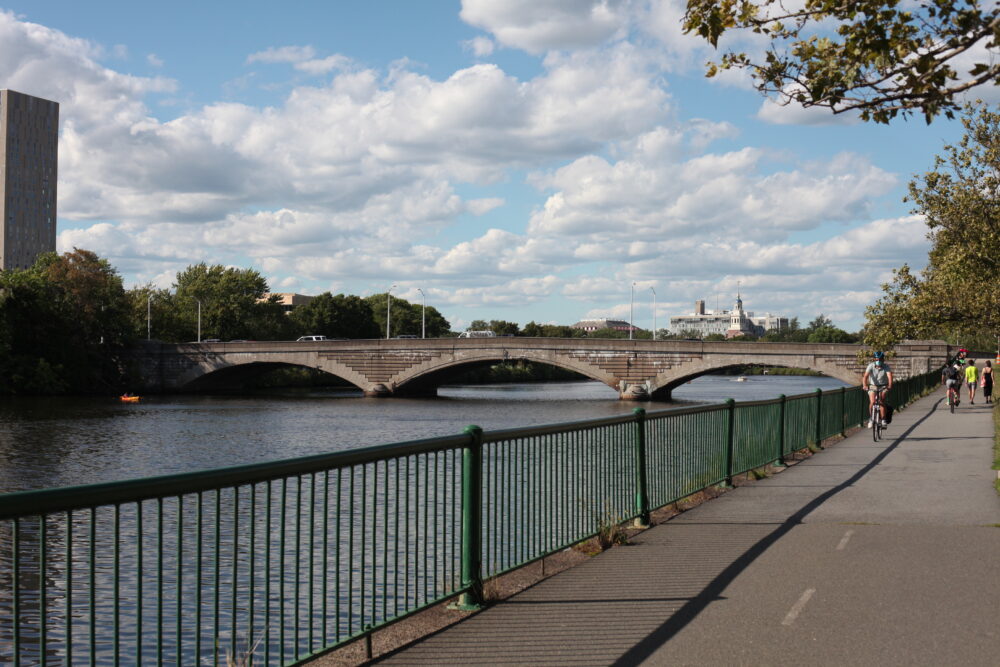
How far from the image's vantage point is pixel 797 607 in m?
6.48

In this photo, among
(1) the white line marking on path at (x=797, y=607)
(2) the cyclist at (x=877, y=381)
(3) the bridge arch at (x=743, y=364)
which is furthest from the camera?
(3) the bridge arch at (x=743, y=364)

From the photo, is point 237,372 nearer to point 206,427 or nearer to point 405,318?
point 206,427

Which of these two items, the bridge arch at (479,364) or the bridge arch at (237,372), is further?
the bridge arch at (237,372)

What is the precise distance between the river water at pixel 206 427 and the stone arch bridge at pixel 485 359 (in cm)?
283

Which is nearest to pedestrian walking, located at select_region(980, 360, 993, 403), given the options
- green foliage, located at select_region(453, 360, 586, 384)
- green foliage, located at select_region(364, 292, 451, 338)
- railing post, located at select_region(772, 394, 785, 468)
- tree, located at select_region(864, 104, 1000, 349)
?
tree, located at select_region(864, 104, 1000, 349)

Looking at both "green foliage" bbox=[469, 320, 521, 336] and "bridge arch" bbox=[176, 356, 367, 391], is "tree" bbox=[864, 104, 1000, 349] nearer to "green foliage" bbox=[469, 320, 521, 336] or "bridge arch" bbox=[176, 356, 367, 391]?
"bridge arch" bbox=[176, 356, 367, 391]

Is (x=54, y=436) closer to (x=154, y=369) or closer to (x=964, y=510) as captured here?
(x=964, y=510)

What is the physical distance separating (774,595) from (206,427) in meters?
37.0

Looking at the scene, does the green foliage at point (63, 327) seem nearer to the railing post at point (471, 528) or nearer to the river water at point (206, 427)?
the river water at point (206, 427)

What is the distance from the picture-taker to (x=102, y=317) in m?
74.8

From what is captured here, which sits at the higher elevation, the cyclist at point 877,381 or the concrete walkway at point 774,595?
the cyclist at point 877,381

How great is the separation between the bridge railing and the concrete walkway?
1.57 ft

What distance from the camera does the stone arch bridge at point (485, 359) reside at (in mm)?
60688

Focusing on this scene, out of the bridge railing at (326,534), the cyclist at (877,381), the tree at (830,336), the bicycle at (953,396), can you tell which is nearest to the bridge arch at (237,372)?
the bicycle at (953,396)
